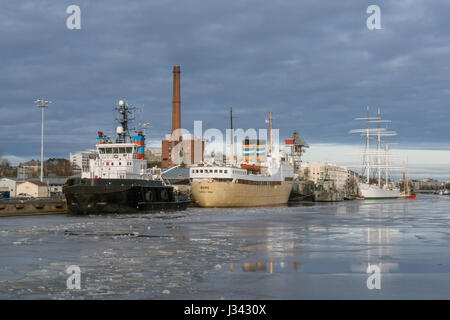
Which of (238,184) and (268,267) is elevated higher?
(238,184)

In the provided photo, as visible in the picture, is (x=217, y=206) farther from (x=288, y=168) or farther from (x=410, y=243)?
(x=410, y=243)

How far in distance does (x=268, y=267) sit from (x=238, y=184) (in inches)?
2428

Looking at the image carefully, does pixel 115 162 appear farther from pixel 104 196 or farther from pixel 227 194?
pixel 227 194

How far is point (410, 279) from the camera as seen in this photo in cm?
1430

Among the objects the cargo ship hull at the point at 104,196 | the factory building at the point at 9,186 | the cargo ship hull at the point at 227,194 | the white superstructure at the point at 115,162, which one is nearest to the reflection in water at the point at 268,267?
the cargo ship hull at the point at 104,196

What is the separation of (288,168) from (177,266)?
300ft

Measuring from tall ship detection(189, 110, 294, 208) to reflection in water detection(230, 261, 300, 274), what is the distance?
57.1m

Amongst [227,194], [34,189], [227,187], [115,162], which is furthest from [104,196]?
[34,189]

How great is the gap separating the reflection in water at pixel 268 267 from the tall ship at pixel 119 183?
3278 centimetres

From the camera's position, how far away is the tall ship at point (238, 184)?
74.6m

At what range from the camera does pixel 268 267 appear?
16.4 metres

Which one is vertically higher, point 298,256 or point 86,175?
point 86,175

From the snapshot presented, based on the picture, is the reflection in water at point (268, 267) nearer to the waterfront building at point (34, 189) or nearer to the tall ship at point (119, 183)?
the tall ship at point (119, 183)
